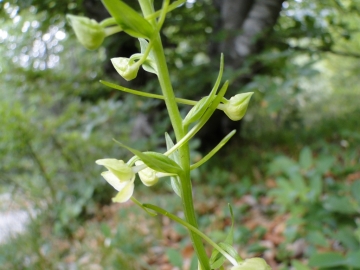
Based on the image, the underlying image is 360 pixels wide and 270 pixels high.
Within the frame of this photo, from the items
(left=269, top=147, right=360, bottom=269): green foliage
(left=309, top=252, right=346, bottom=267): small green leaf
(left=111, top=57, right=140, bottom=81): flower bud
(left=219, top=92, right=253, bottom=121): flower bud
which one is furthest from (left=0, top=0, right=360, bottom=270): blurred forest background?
(left=111, top=57, right=140, bottom=81): flower bud

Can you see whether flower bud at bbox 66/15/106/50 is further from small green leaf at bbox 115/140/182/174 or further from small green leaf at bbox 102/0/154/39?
small green leaf at bbox 115/140/182/174

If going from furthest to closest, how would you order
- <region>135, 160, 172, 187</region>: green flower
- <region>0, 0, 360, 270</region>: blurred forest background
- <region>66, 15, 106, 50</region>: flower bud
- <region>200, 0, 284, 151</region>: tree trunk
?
<region>200, 0, 284, 151</region>: tree trunk
<region>0, 0, 360, 270</region>: blurred forest background
<region>135, 160, 172, 187</region>: green flower
<region>66, 15, 106, 50</region>: flower bud

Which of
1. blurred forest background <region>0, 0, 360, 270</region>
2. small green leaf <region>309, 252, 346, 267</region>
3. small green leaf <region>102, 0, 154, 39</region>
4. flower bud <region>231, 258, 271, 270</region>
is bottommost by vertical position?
blurred forest background <region>0, 0, 360, 270</region>

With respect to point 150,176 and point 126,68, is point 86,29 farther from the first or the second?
point 150,176

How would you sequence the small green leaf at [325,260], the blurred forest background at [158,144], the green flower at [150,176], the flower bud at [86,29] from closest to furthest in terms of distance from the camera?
1. the flower bud at [86,29]
2. the green flower at [150,176]
3. the small green leaf at [325,260]
4. the blurred forest background at [158,144]

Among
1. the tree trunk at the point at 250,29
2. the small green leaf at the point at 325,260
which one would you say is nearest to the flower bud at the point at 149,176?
the small green leaf at the point at 325,260

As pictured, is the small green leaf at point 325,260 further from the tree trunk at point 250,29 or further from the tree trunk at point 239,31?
the tree trunk at point 250,29

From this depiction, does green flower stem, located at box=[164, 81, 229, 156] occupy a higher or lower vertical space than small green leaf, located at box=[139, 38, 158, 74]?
lower
